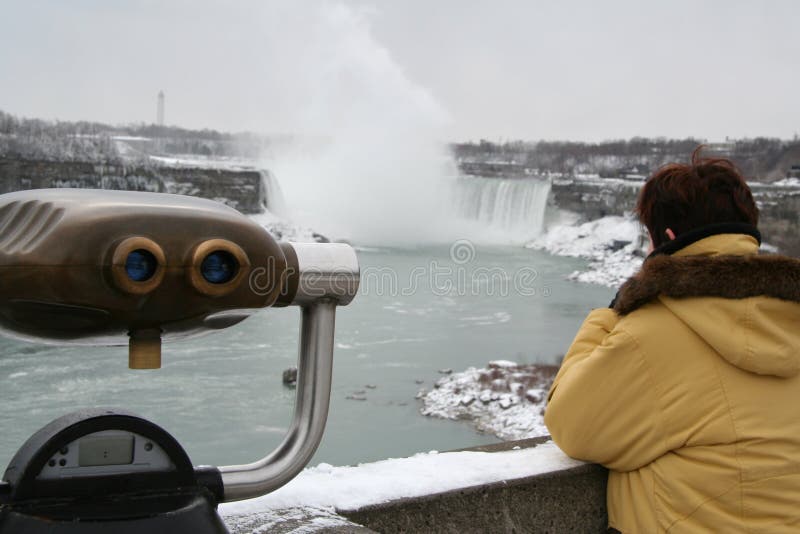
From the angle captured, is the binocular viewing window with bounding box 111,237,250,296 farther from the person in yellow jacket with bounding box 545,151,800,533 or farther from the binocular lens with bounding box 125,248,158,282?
the person in yellow jacket with bounding box 545,151,800,533

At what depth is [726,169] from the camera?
1.76 m

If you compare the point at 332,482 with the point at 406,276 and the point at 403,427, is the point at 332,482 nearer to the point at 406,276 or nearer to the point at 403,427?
the point at 403,427

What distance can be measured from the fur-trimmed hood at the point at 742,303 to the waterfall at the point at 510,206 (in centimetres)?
4604

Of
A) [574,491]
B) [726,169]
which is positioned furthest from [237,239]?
[574,491]

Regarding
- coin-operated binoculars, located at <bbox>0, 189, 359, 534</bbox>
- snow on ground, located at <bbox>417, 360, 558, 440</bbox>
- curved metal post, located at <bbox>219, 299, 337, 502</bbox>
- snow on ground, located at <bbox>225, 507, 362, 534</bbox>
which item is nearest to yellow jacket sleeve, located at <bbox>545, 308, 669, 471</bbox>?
snow on ground, located at <bbox>225, 507, 362, 534</bbox>

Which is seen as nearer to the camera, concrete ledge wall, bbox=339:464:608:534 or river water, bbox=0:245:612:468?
concrete ledge wall, bbox=339:464:608:534

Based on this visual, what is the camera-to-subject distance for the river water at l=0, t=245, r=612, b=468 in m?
11.8

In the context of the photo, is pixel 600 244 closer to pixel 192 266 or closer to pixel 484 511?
pixel 484 511

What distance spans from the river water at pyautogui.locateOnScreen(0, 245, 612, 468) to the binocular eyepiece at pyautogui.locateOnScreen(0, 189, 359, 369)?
27.4ft

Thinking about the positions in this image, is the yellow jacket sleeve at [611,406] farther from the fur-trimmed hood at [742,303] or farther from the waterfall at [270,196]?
the waterfall at [270,196]

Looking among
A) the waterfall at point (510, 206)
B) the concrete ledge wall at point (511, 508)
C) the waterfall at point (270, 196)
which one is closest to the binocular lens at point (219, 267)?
the concrete ledge wall at point (511, 508)

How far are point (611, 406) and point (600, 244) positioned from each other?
4251 cm

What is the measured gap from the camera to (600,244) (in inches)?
1693

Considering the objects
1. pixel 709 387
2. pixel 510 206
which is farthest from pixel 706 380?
pixel 510 206
